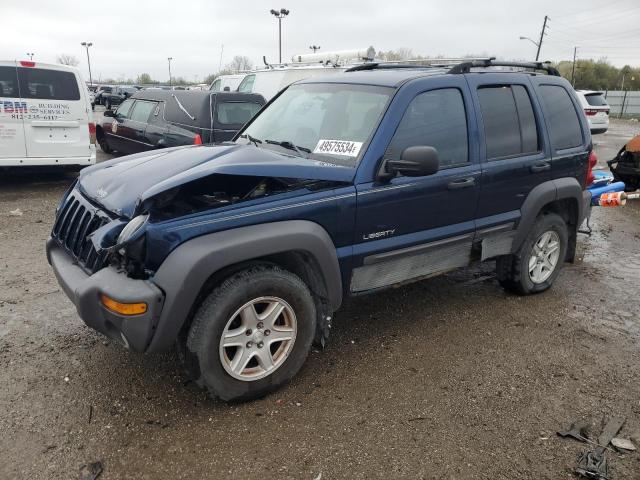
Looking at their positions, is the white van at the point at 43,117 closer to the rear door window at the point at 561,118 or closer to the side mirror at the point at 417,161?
the side mirror at the point at 417,161

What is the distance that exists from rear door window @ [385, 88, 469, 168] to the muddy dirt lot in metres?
1.41

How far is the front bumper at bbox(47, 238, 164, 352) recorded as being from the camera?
8.66ft

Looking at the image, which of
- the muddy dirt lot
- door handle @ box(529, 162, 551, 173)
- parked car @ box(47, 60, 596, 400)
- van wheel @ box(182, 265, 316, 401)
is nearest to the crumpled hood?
parked car @ box(47, 60, 596, 400)

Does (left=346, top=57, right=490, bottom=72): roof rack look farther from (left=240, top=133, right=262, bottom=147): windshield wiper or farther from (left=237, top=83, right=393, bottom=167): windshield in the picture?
(left=240, top=133, right=262, bottom=147): windshield wiper

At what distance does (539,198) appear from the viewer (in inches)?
171

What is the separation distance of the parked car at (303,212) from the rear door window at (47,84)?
5344 millimetres

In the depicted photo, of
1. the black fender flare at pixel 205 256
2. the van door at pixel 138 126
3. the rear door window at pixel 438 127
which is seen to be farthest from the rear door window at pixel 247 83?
the black fender flare at pixel 205 256

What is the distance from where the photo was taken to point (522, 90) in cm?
429

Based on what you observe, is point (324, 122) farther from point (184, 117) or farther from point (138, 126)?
point (138, 126)

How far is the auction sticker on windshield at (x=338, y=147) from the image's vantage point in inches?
133

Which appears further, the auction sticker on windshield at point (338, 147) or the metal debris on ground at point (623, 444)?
the auction sticker on windshield at point (338, 147)

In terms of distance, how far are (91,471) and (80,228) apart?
1.48 meters

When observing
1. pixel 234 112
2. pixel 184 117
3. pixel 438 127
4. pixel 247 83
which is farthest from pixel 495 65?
pixel 247 83

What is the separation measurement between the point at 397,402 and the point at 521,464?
30.1 inches
